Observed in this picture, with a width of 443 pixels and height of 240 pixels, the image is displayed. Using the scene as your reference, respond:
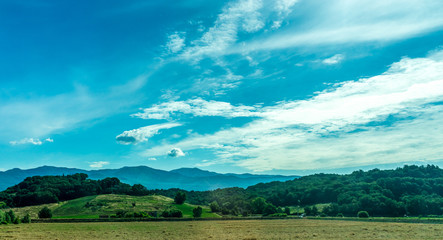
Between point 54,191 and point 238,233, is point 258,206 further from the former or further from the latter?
point 54,191

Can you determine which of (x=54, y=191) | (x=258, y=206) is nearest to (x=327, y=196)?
(x=258, y=206)

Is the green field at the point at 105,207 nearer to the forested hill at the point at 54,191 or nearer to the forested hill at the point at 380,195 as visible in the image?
the forested hill at the point at 54,191

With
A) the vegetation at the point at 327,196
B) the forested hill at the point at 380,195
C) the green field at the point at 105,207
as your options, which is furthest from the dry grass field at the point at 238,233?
the green field at the point at 105,207

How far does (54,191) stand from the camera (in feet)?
552

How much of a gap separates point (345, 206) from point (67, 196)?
146m

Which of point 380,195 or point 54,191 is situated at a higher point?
point 54,191

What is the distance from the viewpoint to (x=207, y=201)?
18850 cm

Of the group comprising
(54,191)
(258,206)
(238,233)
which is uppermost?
(54,191)

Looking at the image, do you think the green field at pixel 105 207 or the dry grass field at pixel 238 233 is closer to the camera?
the dry grass field at pixel 238 233

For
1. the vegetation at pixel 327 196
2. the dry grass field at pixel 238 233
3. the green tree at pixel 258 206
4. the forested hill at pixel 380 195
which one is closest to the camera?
the dry grass field at pixel 238 233

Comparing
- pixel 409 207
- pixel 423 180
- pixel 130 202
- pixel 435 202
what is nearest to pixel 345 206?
pixel 409 207

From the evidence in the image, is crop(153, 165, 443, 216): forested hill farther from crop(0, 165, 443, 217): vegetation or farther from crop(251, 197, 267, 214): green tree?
crop(251, 197, 267, 214): green tree

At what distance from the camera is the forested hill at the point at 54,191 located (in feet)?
513

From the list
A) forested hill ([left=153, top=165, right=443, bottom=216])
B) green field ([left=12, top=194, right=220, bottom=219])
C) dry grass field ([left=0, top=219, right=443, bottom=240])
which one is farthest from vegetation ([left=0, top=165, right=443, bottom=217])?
dry grass field ([left=0, top=219, right=443, bottom=240])
